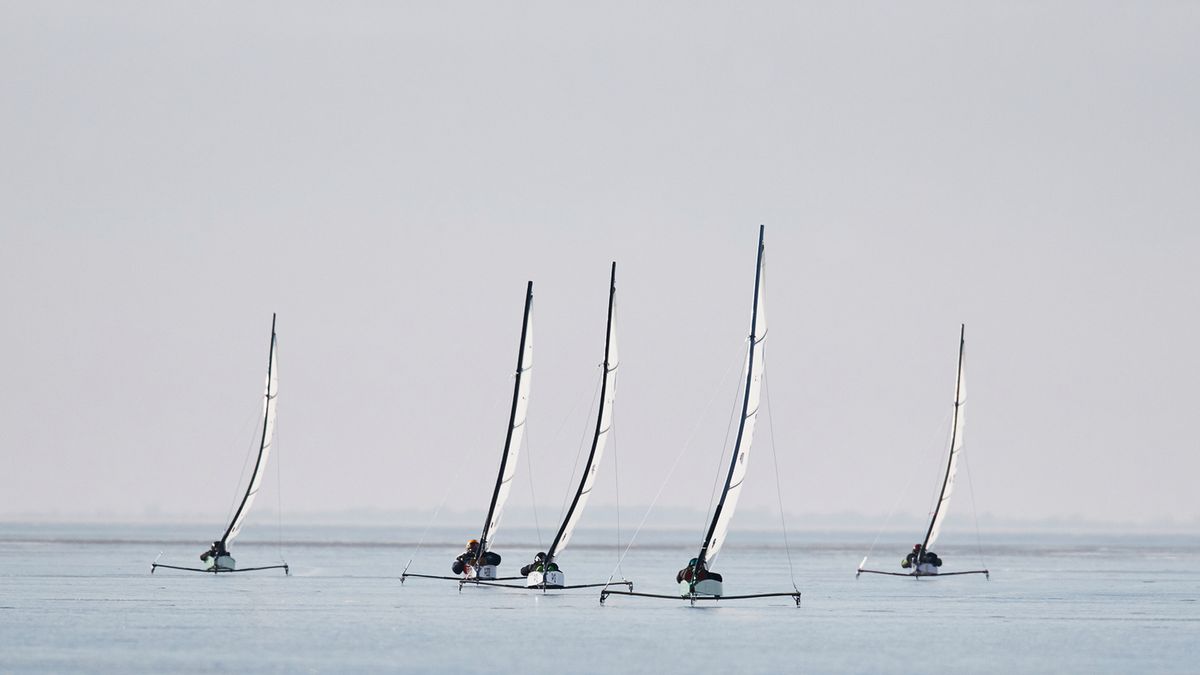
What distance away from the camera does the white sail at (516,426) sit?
9162 cm

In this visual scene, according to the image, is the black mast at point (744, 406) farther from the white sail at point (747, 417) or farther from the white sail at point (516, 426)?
the white sail at point (516, 426)

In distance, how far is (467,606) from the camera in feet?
271

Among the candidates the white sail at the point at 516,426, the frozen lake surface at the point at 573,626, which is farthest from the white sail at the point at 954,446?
the white sail at the point at 516,426

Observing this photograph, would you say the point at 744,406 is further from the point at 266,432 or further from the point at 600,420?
the point at 266,432

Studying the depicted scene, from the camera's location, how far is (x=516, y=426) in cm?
9231

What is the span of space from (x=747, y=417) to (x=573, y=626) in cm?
1042

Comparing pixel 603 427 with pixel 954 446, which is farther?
pixel 954 446

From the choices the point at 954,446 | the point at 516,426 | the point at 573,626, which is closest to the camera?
the point at 573,626

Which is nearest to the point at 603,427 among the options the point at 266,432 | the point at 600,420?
the point at 600,420

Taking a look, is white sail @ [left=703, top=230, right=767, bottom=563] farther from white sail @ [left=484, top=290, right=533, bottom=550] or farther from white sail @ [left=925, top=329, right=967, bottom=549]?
white sail @ [left=925, top=329, right=967, bottom=549]

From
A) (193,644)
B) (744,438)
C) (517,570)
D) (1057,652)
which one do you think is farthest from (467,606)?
(517,570)

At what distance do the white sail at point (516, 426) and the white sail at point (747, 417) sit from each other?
19008 mm

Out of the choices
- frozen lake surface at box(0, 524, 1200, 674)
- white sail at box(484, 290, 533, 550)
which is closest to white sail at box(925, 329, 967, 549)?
frozen lake surface at box(0, 524, 1200, 674)

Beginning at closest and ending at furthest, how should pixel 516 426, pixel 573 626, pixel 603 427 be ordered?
pixel 573 626 < pixel 603 427 < pixel 516 426
